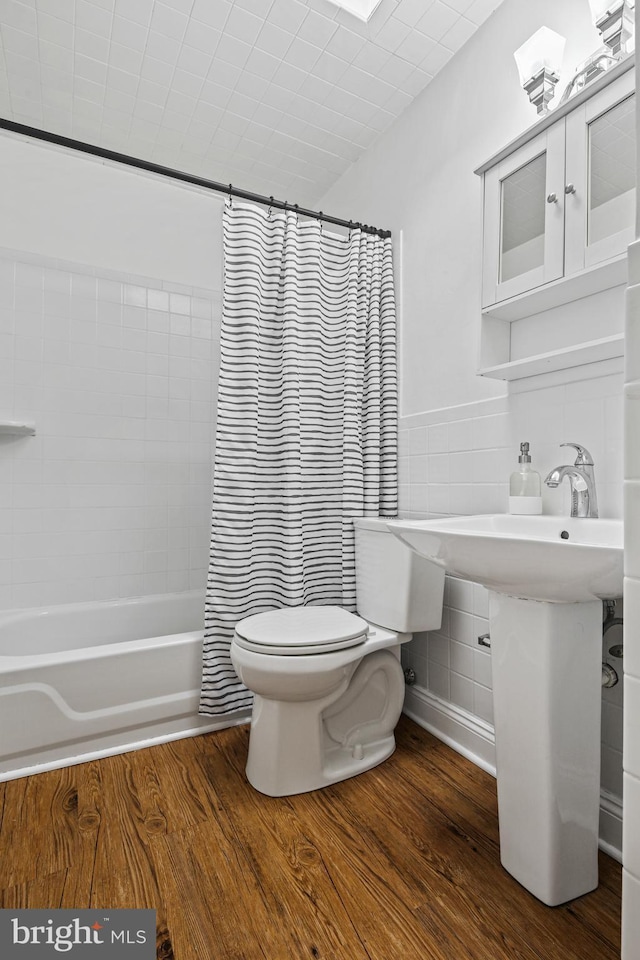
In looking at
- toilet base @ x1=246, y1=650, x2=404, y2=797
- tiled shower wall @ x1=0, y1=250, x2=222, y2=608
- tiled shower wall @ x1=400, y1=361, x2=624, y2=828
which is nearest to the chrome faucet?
tiled shower wall @ x1=400, y1=361, x2=624, y2=828

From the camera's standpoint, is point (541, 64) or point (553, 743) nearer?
point (553, 743)

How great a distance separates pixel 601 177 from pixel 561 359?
1.47 ft

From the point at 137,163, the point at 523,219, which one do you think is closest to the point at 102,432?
the point at 137,163

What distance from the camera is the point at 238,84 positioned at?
2.07 metres

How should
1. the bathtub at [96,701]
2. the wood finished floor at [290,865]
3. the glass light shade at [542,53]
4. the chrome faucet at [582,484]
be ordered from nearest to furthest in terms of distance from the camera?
1. the wood finished floor at [290,865]
2. the chrome faucet at [582,484]
3. the glass light shade at [542,53]
4. the bathtub at [96,701]

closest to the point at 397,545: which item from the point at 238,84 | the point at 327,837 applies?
the point at 327,837

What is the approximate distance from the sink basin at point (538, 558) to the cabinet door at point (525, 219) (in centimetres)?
70

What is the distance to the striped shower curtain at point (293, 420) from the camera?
1.85m

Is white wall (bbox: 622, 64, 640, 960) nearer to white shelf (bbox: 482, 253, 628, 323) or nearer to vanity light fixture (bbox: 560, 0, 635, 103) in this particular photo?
white shelf (bbox: 482, 253, 628, 323)

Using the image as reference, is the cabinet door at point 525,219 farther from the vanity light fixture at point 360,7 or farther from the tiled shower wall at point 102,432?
the tiled shower wall at point 102,432

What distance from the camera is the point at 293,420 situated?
192 cm

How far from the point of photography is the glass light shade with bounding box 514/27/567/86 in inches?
57.0

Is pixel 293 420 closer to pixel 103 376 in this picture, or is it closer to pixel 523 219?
pixel 523 219

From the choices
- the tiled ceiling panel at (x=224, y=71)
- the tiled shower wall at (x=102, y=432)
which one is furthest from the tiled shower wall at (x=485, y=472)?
the tiled ceiling panel at (x=224, y=71)
